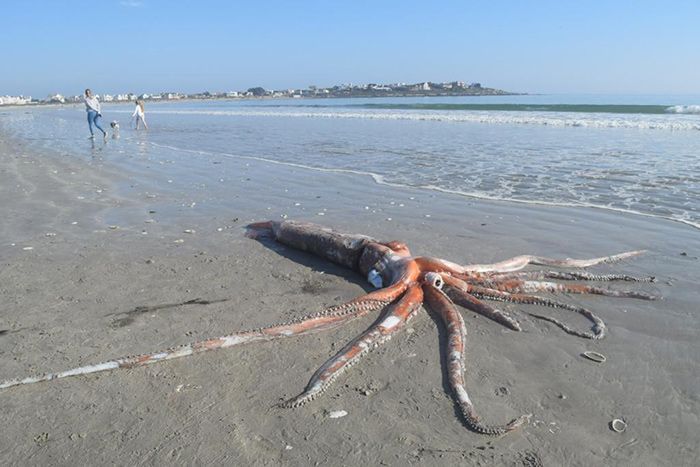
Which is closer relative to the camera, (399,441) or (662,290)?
(399,441)

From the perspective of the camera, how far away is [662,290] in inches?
184

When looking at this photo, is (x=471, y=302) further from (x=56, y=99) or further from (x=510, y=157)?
(x=56, y=99)

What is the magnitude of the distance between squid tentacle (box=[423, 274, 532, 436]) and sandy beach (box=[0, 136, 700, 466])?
0.18ft

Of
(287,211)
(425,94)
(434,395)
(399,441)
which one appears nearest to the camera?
(399,441)

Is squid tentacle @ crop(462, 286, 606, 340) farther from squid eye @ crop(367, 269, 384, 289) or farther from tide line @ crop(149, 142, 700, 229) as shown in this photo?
tide line @ crop(149, 142, 700, 229)

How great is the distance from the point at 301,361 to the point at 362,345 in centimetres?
42

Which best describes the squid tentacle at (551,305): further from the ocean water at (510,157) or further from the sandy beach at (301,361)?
the ocean water at (510,157)

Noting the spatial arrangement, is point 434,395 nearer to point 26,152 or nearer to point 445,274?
point 445,274

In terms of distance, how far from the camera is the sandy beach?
2.65m

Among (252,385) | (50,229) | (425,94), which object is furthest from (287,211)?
(425,94)

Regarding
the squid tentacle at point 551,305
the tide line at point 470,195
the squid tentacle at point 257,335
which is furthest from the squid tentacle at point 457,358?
the tide line at point 470,195

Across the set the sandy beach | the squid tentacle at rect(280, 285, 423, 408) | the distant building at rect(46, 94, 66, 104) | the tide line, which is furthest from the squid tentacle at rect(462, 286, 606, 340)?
the distant building at rect(46, 94, 66, 104)

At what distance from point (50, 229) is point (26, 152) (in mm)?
11045

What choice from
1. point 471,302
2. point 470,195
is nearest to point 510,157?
point 470,195
